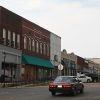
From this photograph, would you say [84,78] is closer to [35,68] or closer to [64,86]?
[35,68]

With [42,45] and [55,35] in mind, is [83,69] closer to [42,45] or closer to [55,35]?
[55,35]

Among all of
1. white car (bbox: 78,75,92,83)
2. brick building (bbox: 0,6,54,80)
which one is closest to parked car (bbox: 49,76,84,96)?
brick building (bbox: 0,6,54,80)

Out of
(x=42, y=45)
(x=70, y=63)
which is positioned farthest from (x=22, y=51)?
(x=70, y=63)

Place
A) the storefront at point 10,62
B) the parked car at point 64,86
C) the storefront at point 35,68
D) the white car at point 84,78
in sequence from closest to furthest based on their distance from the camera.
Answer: the parked car at point 64,86
the storefront at point 10,62
the storefront at point 35,68
the white car at point 84,78

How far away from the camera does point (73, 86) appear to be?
30.6m

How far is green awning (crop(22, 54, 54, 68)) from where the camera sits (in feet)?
202

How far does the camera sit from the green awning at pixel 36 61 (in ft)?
202

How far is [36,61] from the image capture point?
6756 cm

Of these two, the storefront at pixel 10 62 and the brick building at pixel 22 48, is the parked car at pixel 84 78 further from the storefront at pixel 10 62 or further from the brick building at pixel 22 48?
the storefront at pixel 10 62

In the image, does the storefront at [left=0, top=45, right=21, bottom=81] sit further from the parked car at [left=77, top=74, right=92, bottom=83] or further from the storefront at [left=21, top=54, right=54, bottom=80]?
the parked car at [left=77, top=74, right=92, bottom=83]

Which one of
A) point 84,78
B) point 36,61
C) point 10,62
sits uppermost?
point 36,61

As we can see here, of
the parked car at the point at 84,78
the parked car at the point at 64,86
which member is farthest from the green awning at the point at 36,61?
the parked car at the point at 64,86

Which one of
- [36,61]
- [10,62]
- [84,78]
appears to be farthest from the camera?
[84,78]

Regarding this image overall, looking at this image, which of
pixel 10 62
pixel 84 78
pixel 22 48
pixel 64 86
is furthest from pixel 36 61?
pixel 64 86
